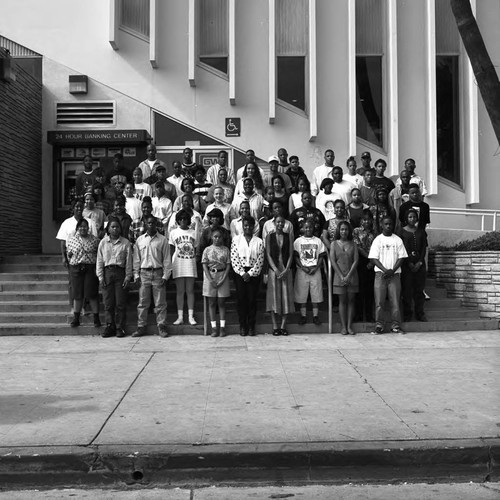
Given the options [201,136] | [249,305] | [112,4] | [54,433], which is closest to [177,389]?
[54,433]

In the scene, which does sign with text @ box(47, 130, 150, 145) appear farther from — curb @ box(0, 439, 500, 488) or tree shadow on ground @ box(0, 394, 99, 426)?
curb @ box(0, 439, 500, 488)

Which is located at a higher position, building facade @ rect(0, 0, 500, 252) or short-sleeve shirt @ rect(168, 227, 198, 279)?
building facade @ rect(0, 0, 500, 252)

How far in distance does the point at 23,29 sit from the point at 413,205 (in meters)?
10.6

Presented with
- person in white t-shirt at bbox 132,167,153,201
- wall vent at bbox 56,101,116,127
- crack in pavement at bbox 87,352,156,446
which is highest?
wall vent at bbox 56,101,116,127

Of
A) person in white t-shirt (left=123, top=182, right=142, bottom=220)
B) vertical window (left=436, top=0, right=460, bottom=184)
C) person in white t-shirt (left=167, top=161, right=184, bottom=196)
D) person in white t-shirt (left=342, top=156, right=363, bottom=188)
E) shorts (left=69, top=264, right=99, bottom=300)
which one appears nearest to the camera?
shorts (left=69, top=264, right=99, bottom=300)

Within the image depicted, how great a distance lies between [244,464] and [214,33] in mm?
13327

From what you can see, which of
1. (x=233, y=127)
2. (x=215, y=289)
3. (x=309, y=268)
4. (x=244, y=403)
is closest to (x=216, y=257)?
(x=215, y=289)

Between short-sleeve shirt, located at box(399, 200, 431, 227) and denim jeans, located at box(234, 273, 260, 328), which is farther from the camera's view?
short-sleeve shirt, located at box(399, 200, 431, 227)

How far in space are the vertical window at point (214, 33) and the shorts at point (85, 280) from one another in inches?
303

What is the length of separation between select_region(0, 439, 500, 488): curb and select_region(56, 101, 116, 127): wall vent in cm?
1180

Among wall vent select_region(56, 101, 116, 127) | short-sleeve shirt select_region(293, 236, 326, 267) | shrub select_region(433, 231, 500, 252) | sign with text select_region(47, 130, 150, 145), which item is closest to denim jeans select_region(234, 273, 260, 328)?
short-sleeve shirt select_region(293, 236, 326, 267)

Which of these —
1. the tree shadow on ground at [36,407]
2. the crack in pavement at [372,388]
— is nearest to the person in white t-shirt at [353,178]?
the crack in pavement at [372,388]

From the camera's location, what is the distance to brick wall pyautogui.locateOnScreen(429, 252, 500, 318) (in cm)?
1127

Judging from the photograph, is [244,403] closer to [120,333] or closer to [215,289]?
[215,289]
